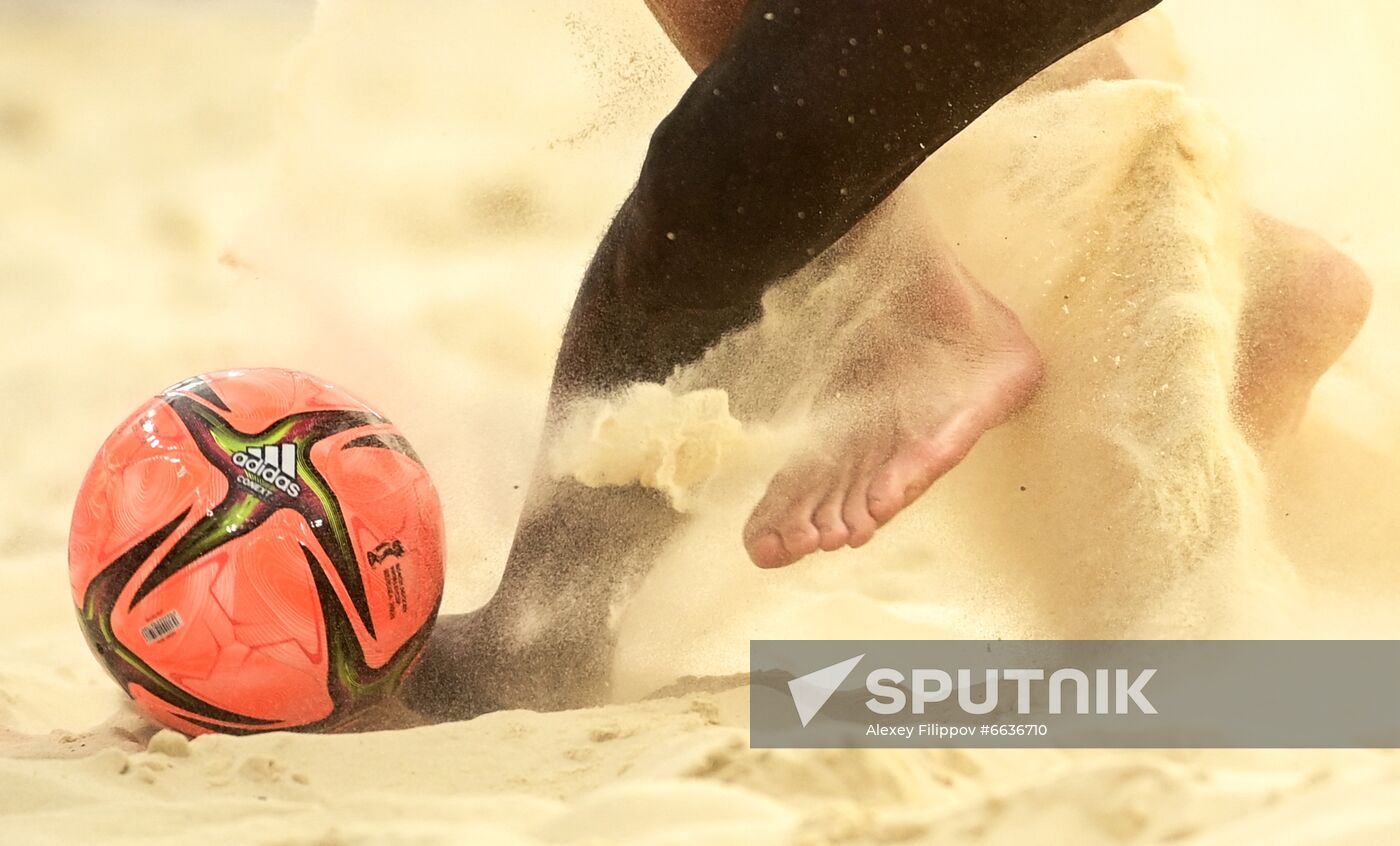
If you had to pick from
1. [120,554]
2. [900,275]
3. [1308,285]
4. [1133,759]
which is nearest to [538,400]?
[900,275]

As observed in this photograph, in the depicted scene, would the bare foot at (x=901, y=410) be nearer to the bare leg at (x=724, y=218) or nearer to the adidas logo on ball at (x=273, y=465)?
the bare leg at (x=724, y=218)

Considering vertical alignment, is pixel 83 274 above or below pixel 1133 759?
above

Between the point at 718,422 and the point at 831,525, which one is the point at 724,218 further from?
the point at 831,525

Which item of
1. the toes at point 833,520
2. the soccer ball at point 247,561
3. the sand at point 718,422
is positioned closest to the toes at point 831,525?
the toes at point 833,520

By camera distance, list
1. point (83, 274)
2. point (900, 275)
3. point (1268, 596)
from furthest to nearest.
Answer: point (83, 274)
point (900, 275)
point (1268, 596)

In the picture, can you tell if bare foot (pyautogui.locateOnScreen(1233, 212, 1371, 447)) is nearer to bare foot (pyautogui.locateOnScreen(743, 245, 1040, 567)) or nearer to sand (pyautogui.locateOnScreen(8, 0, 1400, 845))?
sand (pyautogui.locateOnScreen(8, 0, 1400, 845))

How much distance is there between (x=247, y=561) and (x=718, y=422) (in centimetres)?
54

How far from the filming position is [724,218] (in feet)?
4.35

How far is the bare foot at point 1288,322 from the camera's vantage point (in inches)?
65.5

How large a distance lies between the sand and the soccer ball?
8 centimetres

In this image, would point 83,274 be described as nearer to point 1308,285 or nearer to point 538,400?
point 538,400

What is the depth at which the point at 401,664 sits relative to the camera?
4.74ft

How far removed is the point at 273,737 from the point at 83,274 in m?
1.83

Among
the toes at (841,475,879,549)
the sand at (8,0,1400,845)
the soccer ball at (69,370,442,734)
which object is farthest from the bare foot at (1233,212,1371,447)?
the soccer ball at (69,370,442,734)
